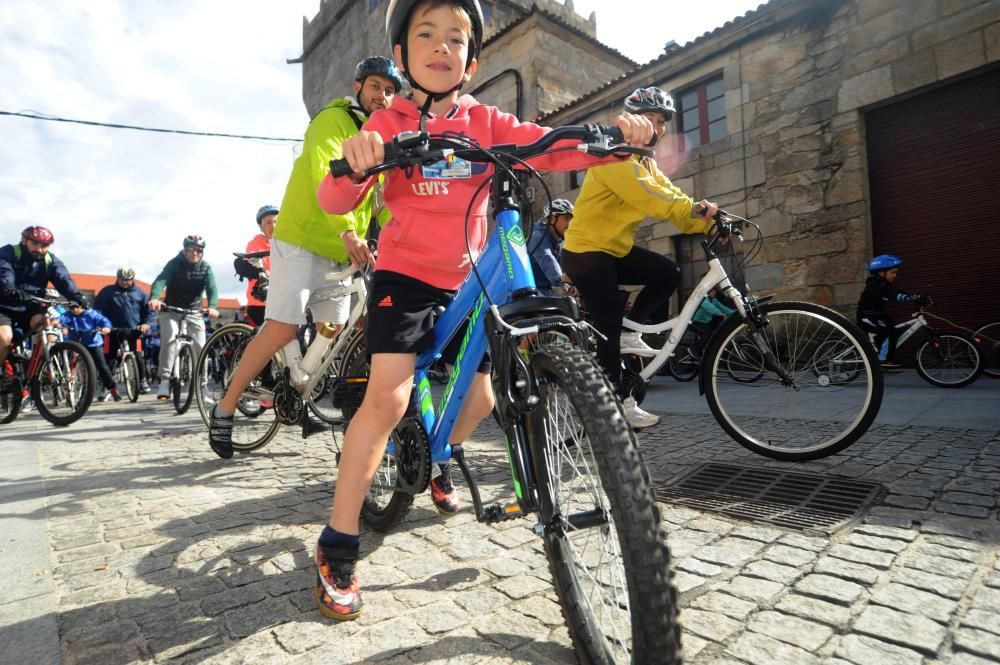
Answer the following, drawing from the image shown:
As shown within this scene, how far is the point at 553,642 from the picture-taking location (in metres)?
1.46

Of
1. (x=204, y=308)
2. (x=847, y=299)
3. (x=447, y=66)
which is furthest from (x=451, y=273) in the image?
(x=847, y=299)

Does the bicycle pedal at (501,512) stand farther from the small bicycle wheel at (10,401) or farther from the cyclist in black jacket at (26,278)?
the small bicycle wheel at (10,401)

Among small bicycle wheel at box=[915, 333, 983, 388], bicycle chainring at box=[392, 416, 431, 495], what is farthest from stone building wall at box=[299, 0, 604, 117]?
bicycle chainring at box=[392, 416, 431, 495]

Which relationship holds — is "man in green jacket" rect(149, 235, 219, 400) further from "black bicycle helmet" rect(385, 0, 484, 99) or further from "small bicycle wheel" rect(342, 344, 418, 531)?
"black bicycle helmet" rect(385, 0, 484, 99)

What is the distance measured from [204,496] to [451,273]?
6.75 ft

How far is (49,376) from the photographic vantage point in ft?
20.0

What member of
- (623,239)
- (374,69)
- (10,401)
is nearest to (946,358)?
(623,239)

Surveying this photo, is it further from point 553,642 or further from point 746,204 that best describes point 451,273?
point 746,204

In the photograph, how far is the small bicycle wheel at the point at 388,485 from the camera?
2.10 meters

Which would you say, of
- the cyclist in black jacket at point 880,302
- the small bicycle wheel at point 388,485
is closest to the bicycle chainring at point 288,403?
the small bicycle wheel at point 388,485

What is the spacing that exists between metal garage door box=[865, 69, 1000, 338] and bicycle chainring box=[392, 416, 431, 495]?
9209mm

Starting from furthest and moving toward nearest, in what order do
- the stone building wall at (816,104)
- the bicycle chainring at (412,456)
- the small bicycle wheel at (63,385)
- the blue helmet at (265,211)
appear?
the stone building wall at (816,104) < the blue helmet at (265,211) < the small bicycle wheel at (63,385) < the bicycle chainring at (412,456)

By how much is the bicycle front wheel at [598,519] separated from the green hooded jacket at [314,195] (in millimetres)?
1892

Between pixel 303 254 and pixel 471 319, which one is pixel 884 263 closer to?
pixel 303 254
